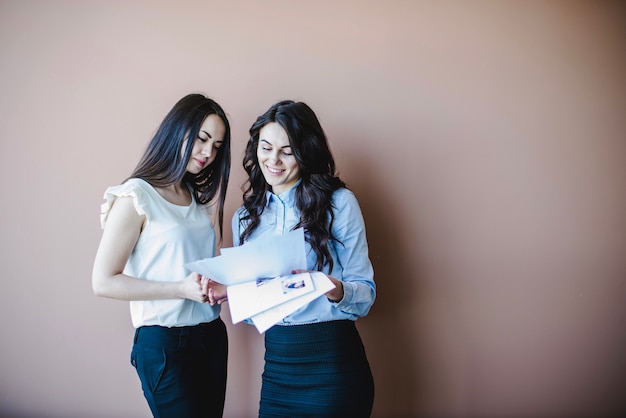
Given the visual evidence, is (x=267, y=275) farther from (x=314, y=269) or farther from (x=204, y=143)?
(x=204, y=143)

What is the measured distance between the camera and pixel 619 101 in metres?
1.87

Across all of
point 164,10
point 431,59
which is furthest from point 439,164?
point 164,10

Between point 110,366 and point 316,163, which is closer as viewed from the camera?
point 316,163

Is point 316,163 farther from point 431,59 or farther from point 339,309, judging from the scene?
point 431,59

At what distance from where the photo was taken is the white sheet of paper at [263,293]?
115 cm

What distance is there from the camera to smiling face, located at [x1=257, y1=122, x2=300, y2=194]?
4.78 ft

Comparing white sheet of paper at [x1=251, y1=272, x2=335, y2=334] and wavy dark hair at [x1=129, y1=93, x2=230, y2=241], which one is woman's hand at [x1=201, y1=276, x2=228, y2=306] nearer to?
white sheet of paper at [x1=251, y1=272, x2=335, y2=334]

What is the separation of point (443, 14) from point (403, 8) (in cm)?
18

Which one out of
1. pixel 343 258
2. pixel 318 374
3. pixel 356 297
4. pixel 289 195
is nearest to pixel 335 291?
pixel 356 297

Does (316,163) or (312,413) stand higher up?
(316,163)

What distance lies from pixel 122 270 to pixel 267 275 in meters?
0.45

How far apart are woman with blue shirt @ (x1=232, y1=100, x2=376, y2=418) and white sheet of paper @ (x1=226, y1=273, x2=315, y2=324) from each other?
0.16 m

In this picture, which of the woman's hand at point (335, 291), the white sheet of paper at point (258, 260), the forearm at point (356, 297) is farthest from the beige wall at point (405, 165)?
the white sheet of paper at point (258, 260)

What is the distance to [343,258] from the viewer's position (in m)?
1.45
